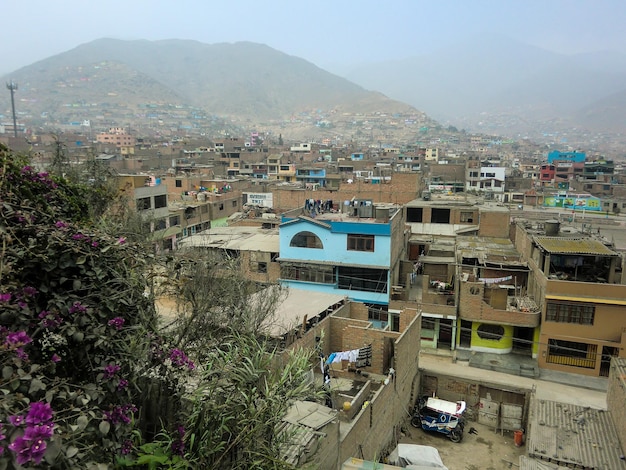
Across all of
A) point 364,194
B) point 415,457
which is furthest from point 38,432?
point 364,194

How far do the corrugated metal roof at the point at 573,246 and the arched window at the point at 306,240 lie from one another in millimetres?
9185

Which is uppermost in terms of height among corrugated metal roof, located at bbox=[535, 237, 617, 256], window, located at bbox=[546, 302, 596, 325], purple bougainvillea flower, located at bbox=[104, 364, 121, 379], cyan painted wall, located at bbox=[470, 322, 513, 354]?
purple bougainvillea flower, located at bbox=[104, 364, 121, 379]

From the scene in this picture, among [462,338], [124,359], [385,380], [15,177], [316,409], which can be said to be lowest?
[462,338]

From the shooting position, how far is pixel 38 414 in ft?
10.4

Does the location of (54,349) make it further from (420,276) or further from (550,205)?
→ (550,205)

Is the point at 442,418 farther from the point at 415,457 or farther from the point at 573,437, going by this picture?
the point at 573,437

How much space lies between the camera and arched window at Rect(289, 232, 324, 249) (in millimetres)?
21688

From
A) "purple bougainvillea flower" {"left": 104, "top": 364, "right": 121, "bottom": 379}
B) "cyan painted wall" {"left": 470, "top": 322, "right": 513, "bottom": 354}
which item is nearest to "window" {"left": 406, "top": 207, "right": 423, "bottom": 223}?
"cyan painted wall" {"left": 470, "top": 322, "right": 513, "bottom": 354}

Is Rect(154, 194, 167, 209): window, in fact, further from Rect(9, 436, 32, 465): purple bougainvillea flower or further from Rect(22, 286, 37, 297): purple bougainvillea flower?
Rect(9, 436, 32, 465): purple bougainvillea flower

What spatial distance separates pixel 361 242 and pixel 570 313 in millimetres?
8494

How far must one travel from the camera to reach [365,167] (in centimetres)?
6538

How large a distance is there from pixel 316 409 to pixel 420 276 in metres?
17.0

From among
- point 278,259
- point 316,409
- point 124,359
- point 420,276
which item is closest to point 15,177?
point 124,359

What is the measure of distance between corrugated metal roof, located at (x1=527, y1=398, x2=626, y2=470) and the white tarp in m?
2.20
